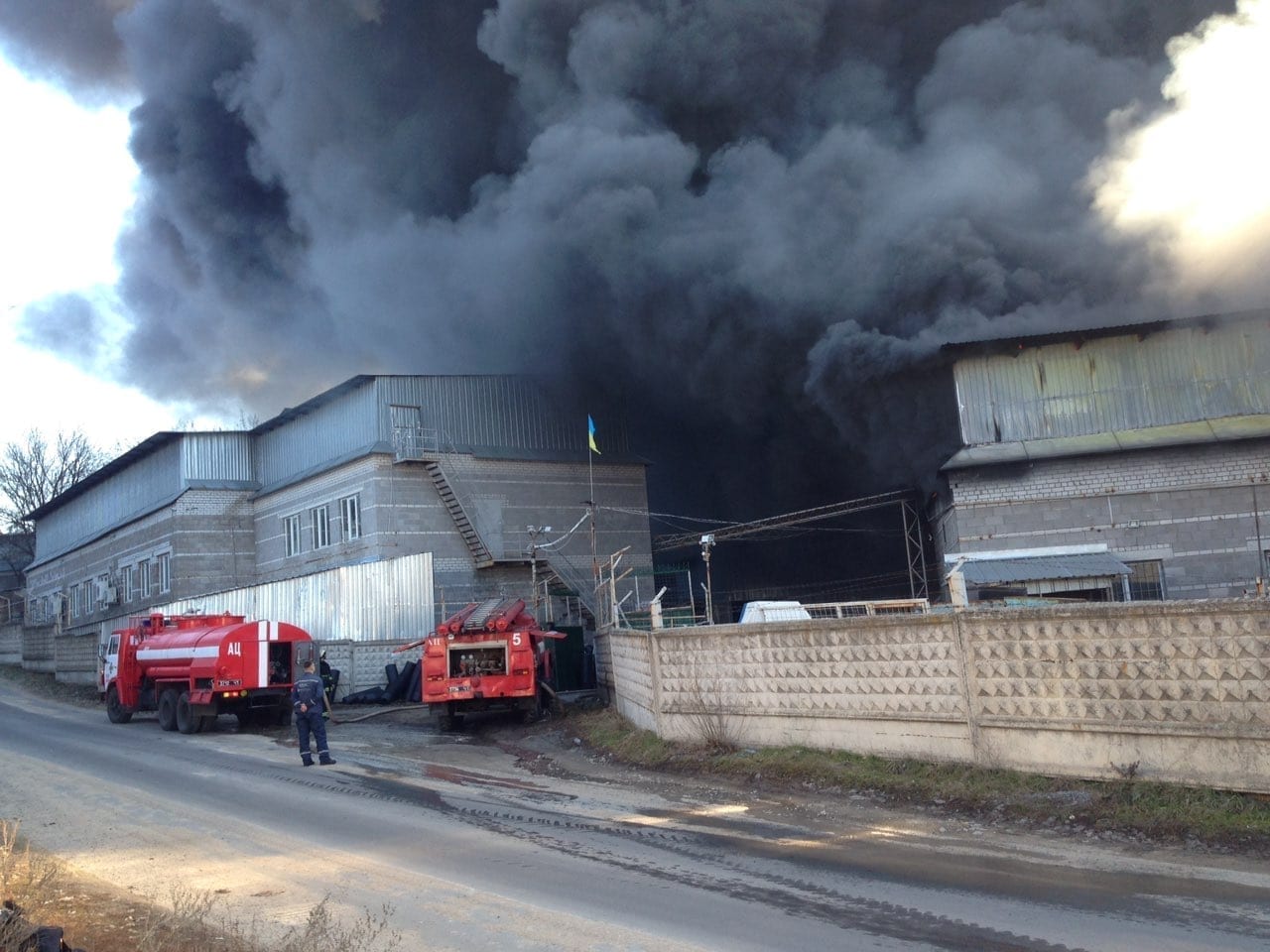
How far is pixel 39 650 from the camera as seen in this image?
41281 mm

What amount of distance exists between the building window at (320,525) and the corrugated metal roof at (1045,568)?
20.9 meters

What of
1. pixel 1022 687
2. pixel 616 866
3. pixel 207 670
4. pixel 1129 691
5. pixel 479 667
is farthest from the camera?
pixel 207 670

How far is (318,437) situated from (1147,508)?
2510 centimetres

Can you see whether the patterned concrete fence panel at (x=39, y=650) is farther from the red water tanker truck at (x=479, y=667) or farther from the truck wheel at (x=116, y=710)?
the red water tanker truck at (x=479, y=667)

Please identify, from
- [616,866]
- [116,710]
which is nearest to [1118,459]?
[616,866]

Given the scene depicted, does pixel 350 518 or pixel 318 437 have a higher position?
pixel 318 437

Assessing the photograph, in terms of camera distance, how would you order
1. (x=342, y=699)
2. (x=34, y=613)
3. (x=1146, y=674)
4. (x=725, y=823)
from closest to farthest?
1. (x=1146, y=674)
2. (x=725, y=823)
3. (x=342, y=699)
4. (x=34, y=613)

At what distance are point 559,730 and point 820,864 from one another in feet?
35.9

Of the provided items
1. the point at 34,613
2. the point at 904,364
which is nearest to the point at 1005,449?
the point at 904,364

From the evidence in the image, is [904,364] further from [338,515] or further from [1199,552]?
[338,515]

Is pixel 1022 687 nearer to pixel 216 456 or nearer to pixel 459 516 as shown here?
pixel 459 516

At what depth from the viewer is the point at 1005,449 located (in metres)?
21.9

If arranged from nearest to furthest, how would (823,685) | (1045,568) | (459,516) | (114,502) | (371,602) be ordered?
(823,685)
(1045,568)
(371,602)
(459,516)
(114,502)

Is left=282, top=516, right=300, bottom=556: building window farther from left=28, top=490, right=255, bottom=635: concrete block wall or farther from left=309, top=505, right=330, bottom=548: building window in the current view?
left=28, top=490, right=255, bottom=635: concrete block wall
